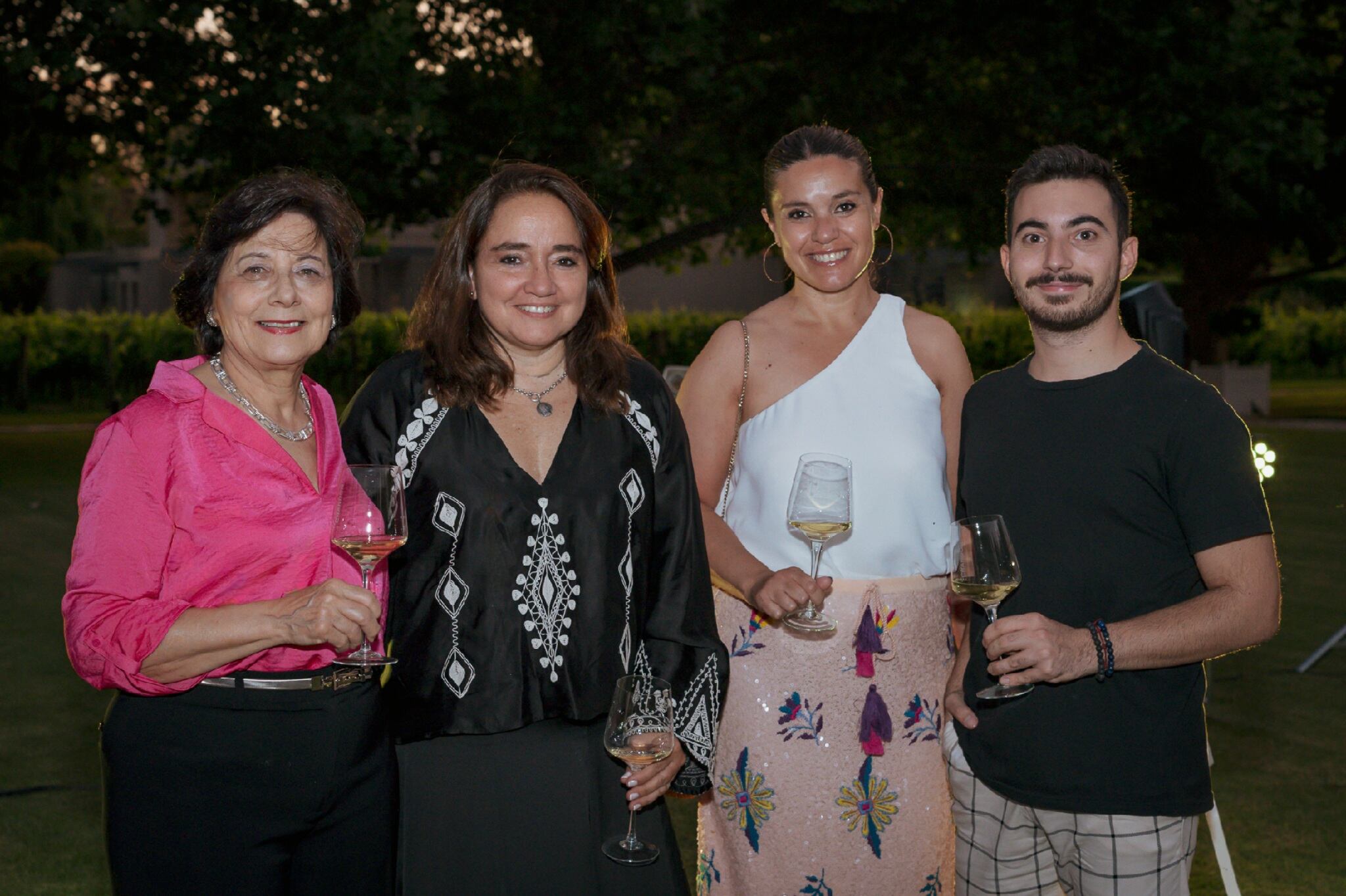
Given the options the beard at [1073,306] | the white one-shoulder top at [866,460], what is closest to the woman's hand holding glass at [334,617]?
the white one-shoulder top at [866,460]

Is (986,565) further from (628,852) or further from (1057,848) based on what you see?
(628,852)

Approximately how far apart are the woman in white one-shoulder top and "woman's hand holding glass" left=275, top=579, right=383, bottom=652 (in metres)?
1.23

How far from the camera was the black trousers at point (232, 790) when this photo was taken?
8.46 feet

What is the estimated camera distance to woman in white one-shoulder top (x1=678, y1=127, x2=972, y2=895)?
138 inches

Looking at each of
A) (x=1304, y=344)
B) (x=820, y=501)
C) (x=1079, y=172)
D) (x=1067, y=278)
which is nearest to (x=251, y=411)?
(x=820, y=501)

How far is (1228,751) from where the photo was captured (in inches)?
261

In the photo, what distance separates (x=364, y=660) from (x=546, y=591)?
47 cm

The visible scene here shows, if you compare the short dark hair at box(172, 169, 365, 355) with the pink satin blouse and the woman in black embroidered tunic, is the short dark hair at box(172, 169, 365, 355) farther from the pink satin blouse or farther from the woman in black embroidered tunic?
the woman in black embroidered tunic

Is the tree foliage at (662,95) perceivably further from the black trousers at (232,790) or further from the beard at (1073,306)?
the black trousers at (232,790)

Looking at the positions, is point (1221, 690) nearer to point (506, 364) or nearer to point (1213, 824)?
point (1213, 824)

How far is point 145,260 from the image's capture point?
48.5m

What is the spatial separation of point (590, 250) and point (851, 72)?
11.6m

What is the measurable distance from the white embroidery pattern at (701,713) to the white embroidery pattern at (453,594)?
560 mm

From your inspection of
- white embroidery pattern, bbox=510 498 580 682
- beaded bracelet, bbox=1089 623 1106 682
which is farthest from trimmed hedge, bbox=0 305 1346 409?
beaded bracelet, bbox=1089 623 1106 682
